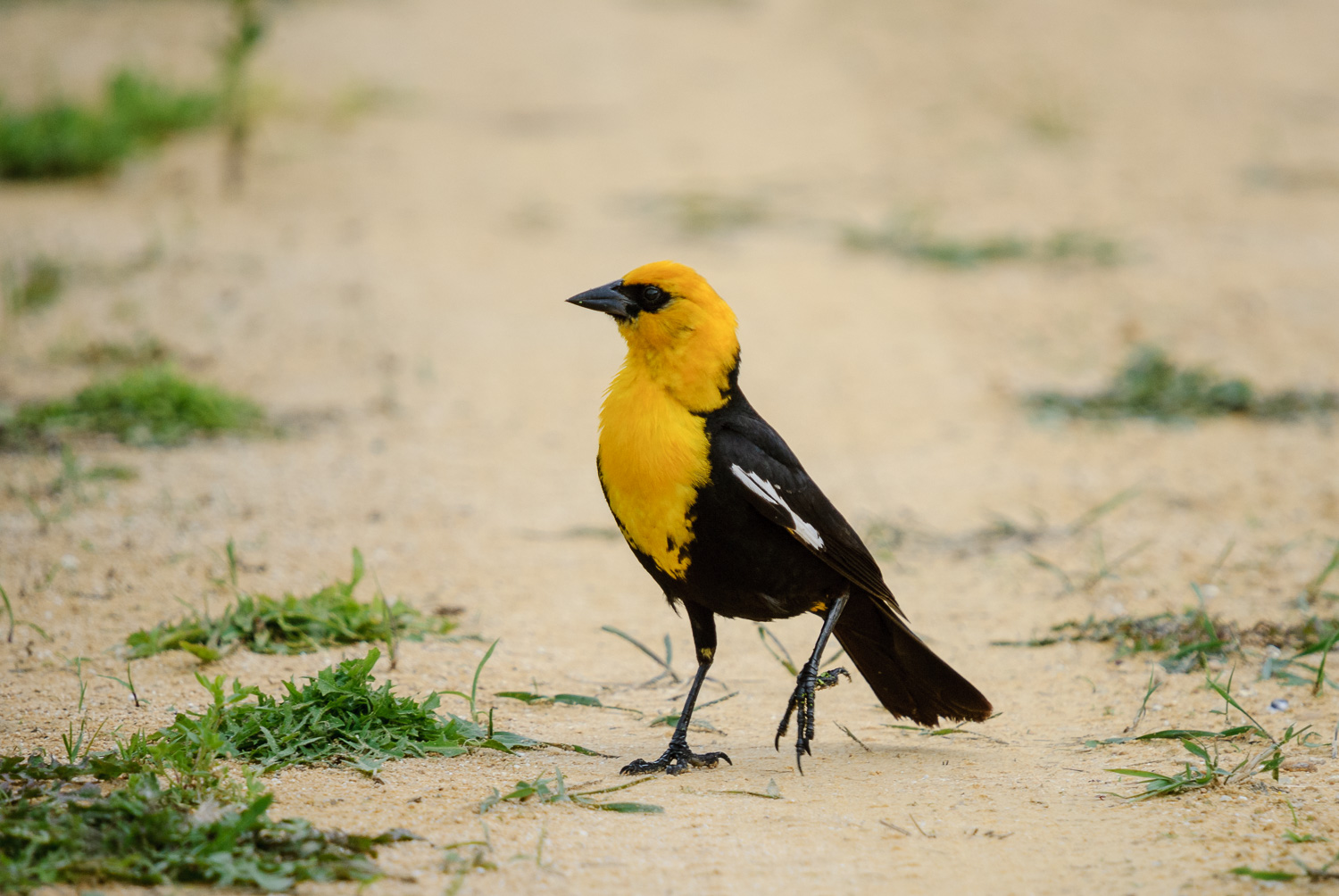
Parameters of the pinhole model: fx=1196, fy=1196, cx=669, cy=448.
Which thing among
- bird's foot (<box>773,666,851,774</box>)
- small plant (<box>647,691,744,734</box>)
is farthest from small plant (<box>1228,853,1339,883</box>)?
small plant (<box>647,691,744,734</box>)

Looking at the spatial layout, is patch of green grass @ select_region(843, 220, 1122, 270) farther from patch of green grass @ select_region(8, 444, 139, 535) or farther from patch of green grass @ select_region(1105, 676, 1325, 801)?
patch of green grass @ select_region(1105, 676, 1325, 801)

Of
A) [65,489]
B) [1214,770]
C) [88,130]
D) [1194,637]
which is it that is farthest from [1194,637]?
[88,130]

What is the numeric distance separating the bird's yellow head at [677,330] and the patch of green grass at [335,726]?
1.06 meters

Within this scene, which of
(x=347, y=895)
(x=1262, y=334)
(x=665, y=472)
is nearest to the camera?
(x=347, y=895)

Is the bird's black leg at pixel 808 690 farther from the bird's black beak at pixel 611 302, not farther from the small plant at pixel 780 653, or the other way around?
the bird's black beak at pixel 611 302

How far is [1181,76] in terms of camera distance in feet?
53.6

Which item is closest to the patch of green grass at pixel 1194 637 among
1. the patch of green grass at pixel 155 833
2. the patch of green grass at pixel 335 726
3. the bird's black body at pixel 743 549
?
the bird's black body at pixel 743 549

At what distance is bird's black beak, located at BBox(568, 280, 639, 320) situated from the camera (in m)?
3.39

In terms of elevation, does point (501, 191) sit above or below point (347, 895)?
above

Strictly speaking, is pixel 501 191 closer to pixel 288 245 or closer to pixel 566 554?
pixel 288 245

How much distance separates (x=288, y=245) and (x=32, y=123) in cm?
336

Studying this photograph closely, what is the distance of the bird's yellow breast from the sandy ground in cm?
65

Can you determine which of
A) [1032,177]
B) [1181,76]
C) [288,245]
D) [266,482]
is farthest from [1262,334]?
[1181,76]

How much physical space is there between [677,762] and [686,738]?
0.30 metres
